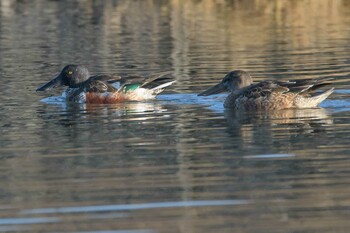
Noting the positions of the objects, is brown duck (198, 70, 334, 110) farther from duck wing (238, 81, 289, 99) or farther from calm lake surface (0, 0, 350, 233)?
calm lake surface (0, 0, 350, 233)

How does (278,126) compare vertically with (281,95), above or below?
below

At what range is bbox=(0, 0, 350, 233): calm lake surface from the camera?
26.2 ft

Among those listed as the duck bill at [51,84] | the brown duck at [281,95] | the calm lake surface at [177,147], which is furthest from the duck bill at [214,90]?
the duck bill at [51,84]

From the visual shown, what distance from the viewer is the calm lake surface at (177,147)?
26.2 feet

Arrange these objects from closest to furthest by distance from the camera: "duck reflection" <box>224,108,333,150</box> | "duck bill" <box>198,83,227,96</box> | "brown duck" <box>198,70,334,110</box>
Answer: "duck reflection" <box>224,108,333,150</box>, "brown duck" <box>198,70,334,110</box>, "duck bill" <box>198,83,227,96</box>

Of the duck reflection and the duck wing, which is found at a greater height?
the duck wing

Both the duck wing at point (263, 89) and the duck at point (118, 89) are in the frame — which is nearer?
the duck wing at point (263, 89)

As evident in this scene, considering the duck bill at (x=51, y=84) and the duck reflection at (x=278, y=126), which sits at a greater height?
the duck bill at (x=51, y=84)

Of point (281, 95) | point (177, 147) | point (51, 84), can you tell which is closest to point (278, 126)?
point (281, 95)

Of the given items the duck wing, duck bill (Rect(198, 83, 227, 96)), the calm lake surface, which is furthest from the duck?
A: the duck wing

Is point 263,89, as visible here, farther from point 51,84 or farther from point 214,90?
point 51,84

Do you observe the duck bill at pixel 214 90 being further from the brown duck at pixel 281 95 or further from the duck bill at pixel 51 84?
the duck bill at pixel 51 84

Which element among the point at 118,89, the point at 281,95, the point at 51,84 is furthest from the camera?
the point at 51,84

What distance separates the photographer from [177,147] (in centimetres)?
1093
